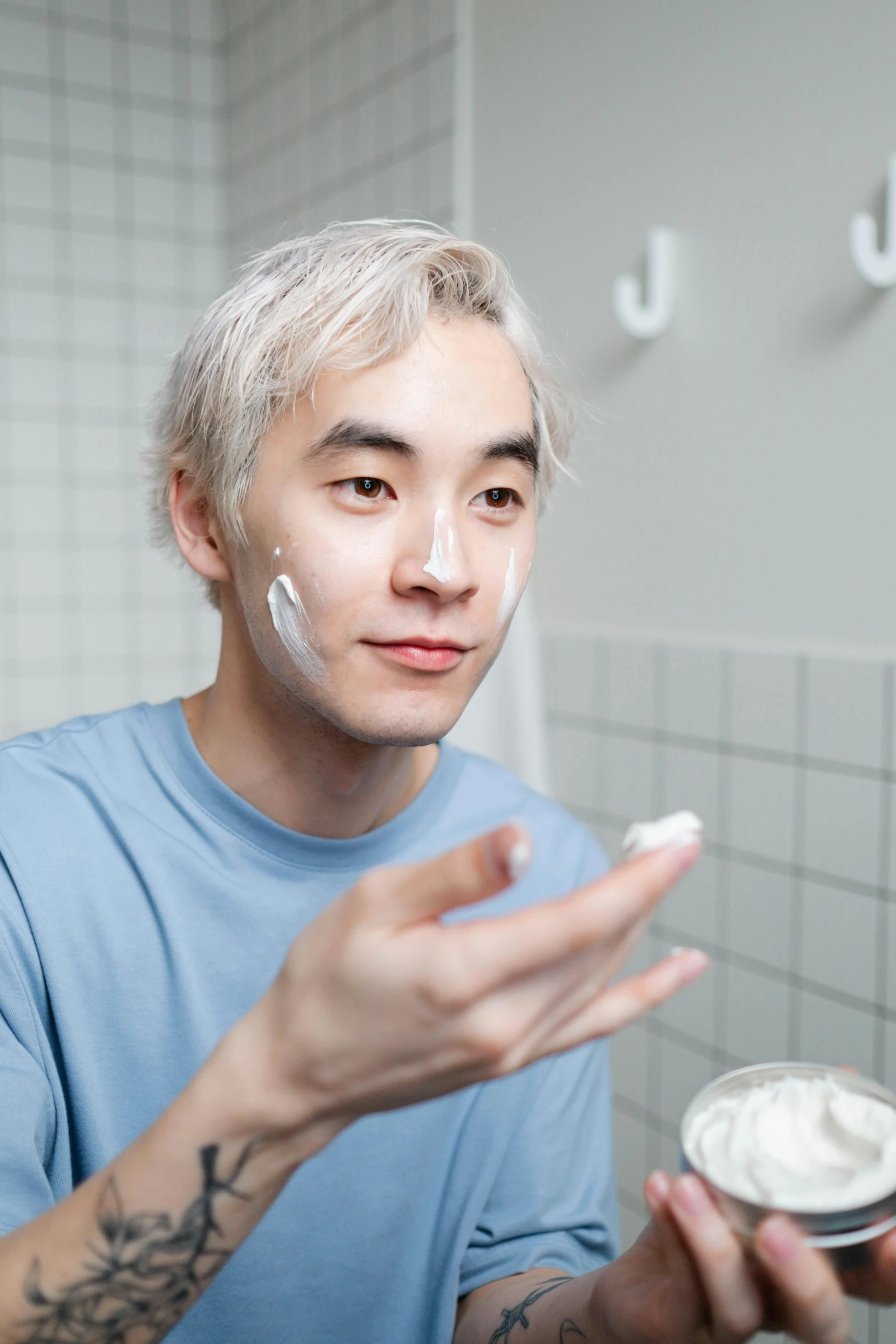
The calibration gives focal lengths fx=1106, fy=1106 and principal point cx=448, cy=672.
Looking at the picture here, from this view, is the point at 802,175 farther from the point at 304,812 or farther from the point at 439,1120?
the point at 439,1120

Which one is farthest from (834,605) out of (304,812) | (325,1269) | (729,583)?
(325,1269)

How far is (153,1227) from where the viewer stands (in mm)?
552

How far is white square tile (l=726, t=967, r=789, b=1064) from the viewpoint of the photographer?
146cm

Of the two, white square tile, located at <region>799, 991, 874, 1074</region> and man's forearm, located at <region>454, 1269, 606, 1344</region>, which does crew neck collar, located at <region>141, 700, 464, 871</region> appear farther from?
white square tile, located at <region>799, 991, 874, 1074</region>

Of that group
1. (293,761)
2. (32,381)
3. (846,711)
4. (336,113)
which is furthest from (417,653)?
(32,381)

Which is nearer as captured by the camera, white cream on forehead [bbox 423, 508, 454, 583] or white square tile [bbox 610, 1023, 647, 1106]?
white cream on forehead [bbox 423, 508, 454, 583]

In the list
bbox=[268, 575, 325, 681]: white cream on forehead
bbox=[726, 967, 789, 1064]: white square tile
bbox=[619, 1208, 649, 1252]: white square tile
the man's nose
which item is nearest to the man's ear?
bbox=[268, 575, 325, 681]: white cream on forehead

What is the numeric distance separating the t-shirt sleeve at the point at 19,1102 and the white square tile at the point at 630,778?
101 cm

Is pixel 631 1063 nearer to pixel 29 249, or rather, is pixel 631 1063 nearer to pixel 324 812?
pixel 324 812

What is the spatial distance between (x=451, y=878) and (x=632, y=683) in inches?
49.5

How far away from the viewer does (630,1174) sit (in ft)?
5.64

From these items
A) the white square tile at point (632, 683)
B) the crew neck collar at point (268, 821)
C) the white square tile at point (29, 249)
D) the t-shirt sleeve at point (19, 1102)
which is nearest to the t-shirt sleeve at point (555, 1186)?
the crew neck collar at point (268, 821)

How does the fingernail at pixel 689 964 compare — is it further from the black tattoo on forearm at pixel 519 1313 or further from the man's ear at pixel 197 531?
the man's ear at pixel 197 531

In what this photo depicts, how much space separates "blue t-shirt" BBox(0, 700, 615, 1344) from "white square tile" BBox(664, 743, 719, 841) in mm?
607
